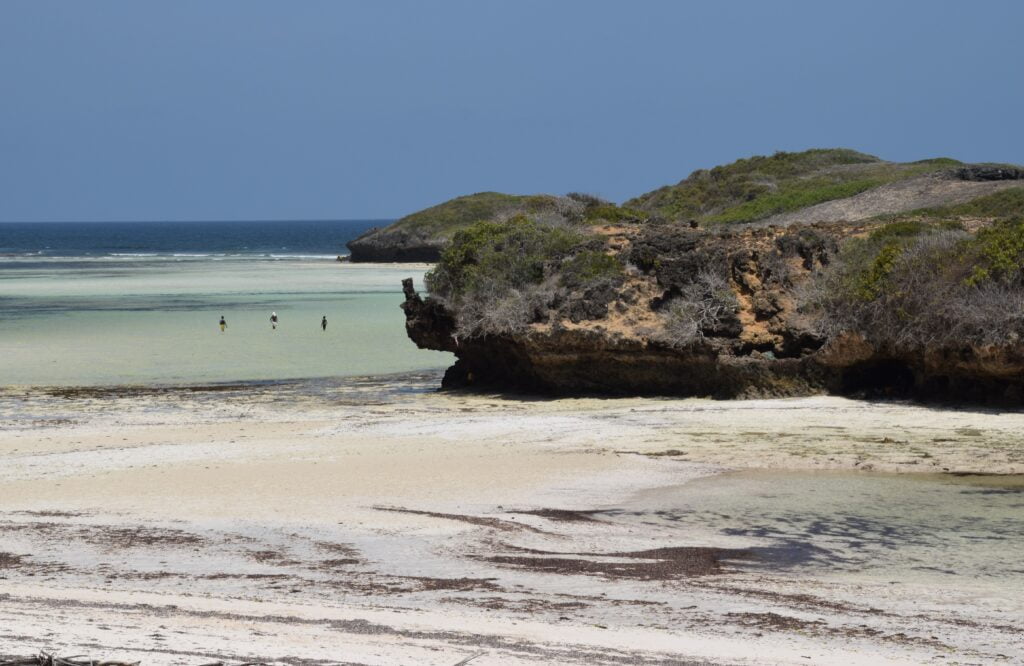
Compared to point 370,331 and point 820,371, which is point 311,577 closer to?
point 820,371

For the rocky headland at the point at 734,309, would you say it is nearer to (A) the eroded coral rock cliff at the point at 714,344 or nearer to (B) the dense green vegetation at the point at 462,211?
(A) the eroded coral rock cliff at the point at 714,344

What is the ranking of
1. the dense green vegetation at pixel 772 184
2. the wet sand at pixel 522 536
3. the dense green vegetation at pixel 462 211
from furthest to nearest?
the dense green vegetation at pixel 462 211, the dense green vegetation at pixel 772 184, the wet sand at pixel 522 536

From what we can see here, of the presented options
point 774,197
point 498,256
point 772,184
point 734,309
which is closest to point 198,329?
point 498,256

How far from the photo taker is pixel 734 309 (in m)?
22.0

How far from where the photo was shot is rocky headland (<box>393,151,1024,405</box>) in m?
19.8

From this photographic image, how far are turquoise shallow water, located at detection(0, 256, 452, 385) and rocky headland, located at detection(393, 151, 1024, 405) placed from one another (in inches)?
179

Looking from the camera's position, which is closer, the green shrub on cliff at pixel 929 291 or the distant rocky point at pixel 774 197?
the green shrub on cliff at pixel 929 291

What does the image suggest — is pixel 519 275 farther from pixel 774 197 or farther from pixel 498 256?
pixel 774 197

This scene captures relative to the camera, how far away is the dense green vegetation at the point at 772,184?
53375mm

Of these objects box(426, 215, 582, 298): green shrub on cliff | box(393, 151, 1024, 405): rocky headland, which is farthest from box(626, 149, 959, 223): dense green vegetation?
box(393, 151, 1024, 405): rocky headland

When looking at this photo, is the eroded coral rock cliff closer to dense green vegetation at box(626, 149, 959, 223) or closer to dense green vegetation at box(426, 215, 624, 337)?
dense green vegetation at box(426, 215, 624, 337)

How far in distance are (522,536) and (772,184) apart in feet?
166

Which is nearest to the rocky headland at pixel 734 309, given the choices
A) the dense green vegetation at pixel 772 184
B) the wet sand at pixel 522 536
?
the wet sand at pixel 522 536

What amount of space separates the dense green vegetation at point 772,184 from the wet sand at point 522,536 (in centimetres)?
3350
